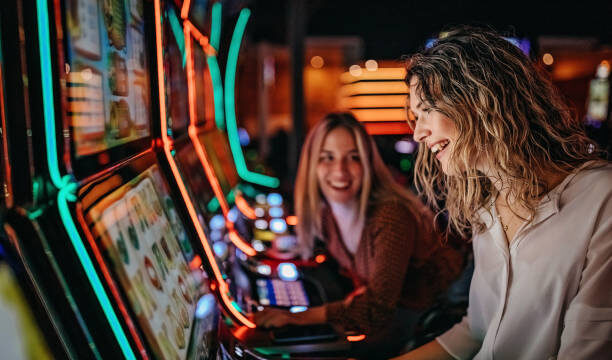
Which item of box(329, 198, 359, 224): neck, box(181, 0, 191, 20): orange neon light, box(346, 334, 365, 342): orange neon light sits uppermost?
box(181, 0, 191, 20): orange neon light

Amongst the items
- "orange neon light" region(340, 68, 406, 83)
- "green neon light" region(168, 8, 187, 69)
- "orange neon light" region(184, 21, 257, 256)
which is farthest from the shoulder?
Answer: "orange neon light" region(340, 68, 406, 83)

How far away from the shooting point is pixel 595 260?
103 centimetres

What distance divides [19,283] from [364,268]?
1461mm

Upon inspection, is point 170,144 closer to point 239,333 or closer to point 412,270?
point 239,333

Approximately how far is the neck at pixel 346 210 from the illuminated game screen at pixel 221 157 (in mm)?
788

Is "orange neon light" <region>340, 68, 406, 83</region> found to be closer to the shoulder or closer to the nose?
the nose

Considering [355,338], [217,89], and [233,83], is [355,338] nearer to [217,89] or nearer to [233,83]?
[217,89]

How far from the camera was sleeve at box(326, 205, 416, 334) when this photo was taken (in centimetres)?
179

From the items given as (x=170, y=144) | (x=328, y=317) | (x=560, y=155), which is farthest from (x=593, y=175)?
(x=170, y=144)

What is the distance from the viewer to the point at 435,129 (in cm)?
122

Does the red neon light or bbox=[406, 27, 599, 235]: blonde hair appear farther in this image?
bbox=[406, 27, 599, 235]: blonde hair

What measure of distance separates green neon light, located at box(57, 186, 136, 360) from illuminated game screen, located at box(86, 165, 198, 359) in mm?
47

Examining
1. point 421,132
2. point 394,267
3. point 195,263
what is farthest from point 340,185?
point 421,132

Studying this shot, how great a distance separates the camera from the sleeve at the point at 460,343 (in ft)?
4.57
